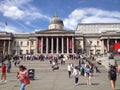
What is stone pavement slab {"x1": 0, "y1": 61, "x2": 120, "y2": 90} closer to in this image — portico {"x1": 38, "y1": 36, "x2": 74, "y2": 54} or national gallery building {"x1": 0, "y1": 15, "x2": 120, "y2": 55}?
national gallery building {"x1": 0, "y1": 15, "x2": 120, "y2": 55}

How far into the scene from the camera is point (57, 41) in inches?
4026

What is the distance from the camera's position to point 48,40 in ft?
340

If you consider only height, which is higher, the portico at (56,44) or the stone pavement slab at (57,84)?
the portico at (56,44)

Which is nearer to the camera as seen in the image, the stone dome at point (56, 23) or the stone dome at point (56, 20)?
the stone dome at point (56, 23)

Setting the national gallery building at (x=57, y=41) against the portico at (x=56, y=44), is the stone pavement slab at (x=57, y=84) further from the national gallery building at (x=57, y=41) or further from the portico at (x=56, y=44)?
the portico at (x=56, y=44)

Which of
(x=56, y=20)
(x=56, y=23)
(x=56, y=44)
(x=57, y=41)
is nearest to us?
(x=57, y=41)

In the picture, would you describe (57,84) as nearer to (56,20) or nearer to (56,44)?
(56,44)

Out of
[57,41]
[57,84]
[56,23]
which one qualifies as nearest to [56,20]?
[56,23]

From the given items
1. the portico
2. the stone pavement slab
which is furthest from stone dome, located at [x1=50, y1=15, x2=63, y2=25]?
the stone pavement slab

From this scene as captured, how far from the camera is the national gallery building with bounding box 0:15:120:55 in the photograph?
102250mm

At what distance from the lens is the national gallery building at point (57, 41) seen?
102 m

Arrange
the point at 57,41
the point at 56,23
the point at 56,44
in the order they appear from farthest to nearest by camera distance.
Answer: the point at 56,23 → the point at 56,44 → the point at 57,41

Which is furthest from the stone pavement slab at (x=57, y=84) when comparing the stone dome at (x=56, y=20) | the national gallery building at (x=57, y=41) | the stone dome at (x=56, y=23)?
the stone dome at (x=56, y=20)

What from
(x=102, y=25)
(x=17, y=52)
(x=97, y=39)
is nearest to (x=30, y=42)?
(x=17, y=52)
